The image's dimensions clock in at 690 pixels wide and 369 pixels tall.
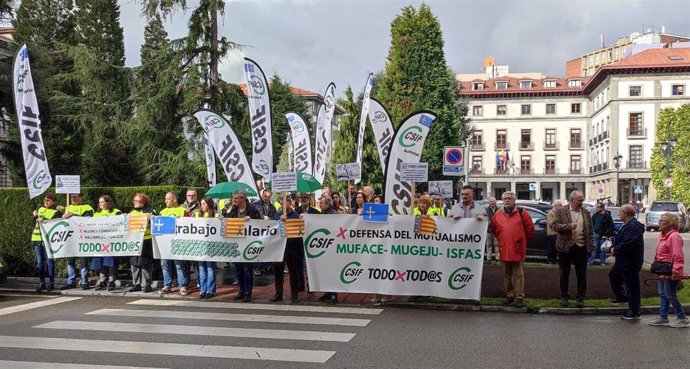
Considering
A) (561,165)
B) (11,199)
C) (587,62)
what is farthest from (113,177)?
(587,62)

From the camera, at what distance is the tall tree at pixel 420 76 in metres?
44.7

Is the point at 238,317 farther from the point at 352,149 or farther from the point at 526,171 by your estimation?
the point at 526,171

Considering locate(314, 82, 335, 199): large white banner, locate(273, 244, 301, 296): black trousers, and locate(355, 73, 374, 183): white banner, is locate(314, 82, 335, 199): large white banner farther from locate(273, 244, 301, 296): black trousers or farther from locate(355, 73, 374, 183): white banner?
locate(273, 244, 301, 296): black trousers

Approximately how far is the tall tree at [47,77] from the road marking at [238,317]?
14.7 m

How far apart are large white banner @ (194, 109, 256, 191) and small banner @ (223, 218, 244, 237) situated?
9.16 ft

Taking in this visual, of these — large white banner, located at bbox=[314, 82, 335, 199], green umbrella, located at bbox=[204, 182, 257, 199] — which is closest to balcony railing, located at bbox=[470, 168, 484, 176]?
large white banner, located at bbox=[314, 82, 335, 199]

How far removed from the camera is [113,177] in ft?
135

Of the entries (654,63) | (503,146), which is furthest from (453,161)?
(503,146)

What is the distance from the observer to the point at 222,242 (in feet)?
37.0

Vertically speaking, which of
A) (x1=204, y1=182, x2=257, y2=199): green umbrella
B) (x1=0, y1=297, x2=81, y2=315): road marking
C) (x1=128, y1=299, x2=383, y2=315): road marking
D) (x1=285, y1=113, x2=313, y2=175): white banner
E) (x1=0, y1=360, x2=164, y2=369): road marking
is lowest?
(x1=128, y1=299, x2=383, y2=315): road marking

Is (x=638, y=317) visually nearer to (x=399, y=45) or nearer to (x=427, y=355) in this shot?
(x=427, y=355)

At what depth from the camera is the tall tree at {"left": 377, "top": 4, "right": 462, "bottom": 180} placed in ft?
147

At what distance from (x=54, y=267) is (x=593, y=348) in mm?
10228

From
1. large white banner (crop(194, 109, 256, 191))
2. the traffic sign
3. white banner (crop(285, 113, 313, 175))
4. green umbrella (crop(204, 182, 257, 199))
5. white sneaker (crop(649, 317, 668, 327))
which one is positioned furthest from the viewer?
white banner (crop(285, 113, 313, 175))
